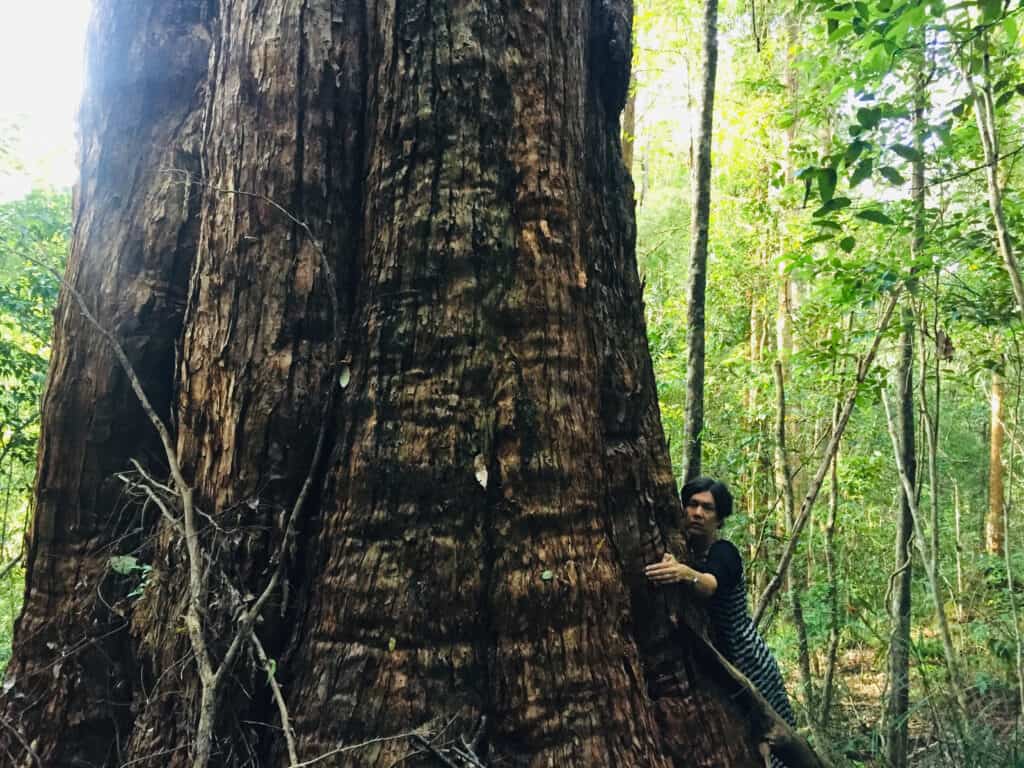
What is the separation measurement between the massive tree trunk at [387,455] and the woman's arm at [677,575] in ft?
0.18

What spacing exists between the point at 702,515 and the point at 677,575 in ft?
3.38

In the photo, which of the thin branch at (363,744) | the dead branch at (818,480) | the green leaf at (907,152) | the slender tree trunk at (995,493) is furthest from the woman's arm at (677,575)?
the slender tree trunk at (995,493)

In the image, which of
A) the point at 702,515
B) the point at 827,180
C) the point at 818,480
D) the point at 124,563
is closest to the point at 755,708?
the point at 702,515

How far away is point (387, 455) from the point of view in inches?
92.3

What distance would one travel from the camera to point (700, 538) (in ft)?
11.8

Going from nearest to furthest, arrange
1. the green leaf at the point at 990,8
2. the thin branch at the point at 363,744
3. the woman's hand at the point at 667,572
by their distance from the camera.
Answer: the thin branch at the point at 363,744
the woman's hand at the point at 667,572
the green leaf at the point at 990,8

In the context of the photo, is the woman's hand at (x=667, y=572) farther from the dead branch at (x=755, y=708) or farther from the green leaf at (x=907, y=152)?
the green leaf at (x=907, y=152)

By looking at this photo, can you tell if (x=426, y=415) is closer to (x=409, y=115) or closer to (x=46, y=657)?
(x=409, y=115)

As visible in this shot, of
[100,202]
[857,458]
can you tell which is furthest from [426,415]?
[857,458]

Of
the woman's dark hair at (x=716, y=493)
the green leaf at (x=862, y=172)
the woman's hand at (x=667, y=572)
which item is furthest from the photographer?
the woman's dark hair at (x=716, y=493)

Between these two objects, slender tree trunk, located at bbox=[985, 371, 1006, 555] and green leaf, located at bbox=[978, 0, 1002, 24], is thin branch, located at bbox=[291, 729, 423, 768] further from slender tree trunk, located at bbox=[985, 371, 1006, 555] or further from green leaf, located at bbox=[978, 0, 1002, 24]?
slender tree trunk, located at bbox=[985, 371, 1006, 555]

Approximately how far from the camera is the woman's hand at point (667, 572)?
2.59 meters

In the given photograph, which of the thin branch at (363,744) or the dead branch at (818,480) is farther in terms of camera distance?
the dead branch at (818,480)

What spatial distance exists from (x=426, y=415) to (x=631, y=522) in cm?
Result: 89
